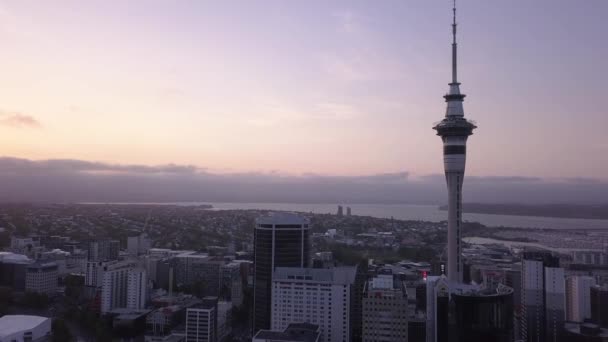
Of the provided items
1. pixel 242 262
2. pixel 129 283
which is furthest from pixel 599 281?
pixel 129 283

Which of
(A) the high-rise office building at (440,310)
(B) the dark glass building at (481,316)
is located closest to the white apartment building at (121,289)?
(A) the high-rise office building at (440,310)

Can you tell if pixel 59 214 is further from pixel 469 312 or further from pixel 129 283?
pixel 469 312

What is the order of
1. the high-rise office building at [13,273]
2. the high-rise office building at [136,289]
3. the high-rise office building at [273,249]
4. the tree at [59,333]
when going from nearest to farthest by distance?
the tree at [59,333] < the high-rise office building at [273,249] < the high-rise office building at [136,289] < the high-rise office building at [13,273]

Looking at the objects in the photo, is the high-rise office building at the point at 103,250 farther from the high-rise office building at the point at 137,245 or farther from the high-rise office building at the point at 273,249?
the high-rise office building at the point at 273,249

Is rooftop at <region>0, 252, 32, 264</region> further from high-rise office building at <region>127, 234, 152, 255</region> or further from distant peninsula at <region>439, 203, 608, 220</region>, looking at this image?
distant peninsula at <region>439, 203, 608, 220</region>

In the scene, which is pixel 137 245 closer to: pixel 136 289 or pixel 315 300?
pixel 136 289

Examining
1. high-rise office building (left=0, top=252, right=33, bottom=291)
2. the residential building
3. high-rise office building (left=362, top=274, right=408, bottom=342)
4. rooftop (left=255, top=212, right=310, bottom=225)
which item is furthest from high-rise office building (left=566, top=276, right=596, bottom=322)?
high-rise office building (left=0, top=252, right=33, bottom=291)

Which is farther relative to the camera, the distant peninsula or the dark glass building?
the distant peninsula
